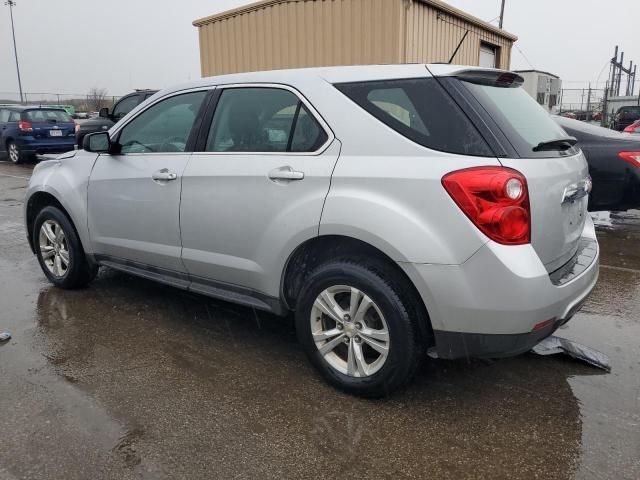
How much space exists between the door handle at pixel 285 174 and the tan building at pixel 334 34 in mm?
6928

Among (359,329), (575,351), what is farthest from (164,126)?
(575,351)

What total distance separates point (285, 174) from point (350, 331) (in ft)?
2.94

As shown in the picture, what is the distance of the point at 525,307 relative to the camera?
7.86ft

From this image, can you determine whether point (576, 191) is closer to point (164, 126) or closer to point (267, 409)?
point (267, 409)

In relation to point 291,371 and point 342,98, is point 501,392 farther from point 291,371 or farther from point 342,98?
point 342,98

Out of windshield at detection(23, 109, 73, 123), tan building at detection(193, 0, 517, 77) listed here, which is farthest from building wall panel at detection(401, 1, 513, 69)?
windshield at detection(23, 109, 73, 123)

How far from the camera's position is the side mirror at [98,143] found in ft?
13.0

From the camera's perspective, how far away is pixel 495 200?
94.2 inches

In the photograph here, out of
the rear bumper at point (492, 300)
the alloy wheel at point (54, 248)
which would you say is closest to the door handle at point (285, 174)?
the rear bumper at point (492, 300)

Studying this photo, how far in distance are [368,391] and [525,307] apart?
2.98ft

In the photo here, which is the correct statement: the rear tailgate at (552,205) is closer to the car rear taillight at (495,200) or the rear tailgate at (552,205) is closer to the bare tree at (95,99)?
the car rear taillight at (495,200)

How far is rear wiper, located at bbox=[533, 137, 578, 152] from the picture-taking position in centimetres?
268

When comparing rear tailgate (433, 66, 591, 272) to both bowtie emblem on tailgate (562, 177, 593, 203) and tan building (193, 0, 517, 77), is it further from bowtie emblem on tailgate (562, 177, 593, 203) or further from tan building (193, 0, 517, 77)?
tan building (193, 0, 517, 77)

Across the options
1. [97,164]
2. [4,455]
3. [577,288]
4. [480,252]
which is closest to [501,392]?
[577,288]
